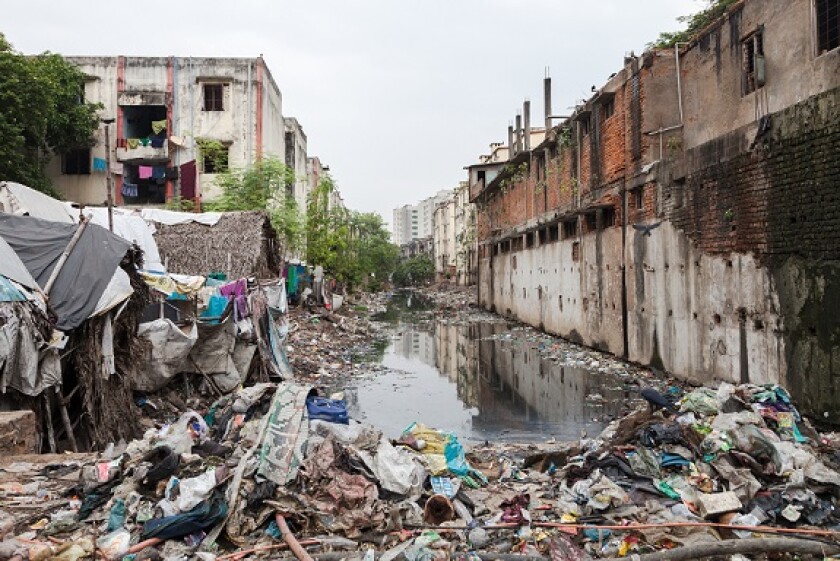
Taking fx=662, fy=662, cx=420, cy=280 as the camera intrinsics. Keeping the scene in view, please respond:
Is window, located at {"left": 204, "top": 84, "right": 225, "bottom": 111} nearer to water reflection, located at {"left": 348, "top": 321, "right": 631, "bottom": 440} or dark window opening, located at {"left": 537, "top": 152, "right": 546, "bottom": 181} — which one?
dark window opening, located at {"left": 537, "top": 152, "right": 546, "bottom": 181}

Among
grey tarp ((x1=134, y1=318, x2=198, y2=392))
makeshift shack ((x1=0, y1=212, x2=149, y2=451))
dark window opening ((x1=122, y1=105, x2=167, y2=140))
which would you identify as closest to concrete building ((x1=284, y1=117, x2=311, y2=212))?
dark window opening ((x1=122, y1=105, x2=167, y2=140))

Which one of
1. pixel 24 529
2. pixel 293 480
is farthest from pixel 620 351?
pixel 24 529

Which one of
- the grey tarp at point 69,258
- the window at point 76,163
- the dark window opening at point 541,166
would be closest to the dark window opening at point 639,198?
the dark window opening at point 541,166

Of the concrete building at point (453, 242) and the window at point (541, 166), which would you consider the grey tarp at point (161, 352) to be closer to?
the window at point (541, 166)

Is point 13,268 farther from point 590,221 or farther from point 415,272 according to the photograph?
point 415,272

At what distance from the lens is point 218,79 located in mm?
24875

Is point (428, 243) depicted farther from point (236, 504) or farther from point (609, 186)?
point (236, 504)

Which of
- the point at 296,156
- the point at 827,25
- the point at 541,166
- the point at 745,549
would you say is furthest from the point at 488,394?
the point at 296,156

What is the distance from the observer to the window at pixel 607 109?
1625cm

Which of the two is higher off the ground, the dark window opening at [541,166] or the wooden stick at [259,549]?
the dark window opening at [541,166]

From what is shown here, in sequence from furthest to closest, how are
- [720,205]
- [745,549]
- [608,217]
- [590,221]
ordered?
[590,221], [608,217], [720,205], [745,549]

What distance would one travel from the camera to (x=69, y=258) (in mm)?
7906

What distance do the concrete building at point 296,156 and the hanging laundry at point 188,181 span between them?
5015 millimetres

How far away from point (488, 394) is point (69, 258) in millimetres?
7472
